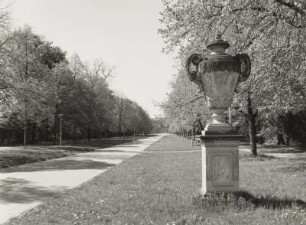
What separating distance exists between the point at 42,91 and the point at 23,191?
17233 mm

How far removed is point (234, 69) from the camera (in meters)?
8.77

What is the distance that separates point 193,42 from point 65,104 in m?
34.6

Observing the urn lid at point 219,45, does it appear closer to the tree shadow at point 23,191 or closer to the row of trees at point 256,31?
the row of trees at point 256,31

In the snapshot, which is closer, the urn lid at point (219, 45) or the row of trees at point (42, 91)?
the urn lid at point (219, 45)

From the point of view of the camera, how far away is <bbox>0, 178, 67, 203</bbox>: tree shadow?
10461 millimetres

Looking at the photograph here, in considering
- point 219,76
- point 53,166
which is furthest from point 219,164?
point 53,166

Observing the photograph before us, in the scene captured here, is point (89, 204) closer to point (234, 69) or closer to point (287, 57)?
point (234, 69)

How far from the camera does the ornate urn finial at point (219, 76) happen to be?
8734mm

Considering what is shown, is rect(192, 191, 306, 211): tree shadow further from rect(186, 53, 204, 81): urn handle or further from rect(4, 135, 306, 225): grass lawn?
rect(186, 53, 204, 81): urn handle

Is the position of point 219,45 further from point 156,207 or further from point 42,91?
point 42,91

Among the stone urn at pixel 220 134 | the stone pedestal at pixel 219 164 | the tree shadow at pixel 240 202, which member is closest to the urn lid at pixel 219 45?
the stone urn at pixel 220 134

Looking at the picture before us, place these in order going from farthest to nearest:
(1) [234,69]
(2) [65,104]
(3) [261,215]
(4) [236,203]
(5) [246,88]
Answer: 1. (2) [65,104]
2. (5) [246,88]
3. (1) [234,69]
4. (4) [236,203]
5. (3) [261,215]

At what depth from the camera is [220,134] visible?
28.3 feet

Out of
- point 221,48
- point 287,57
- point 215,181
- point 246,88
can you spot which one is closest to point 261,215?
point 215,181
